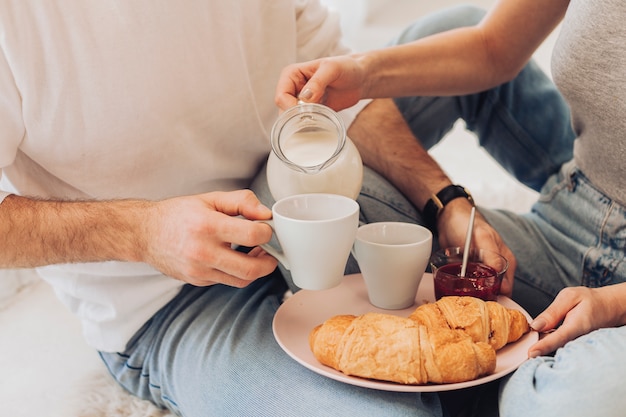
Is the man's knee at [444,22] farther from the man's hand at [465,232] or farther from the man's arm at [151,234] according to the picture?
the man's arm at [151,234]

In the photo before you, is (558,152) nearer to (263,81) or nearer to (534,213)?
(534,213)

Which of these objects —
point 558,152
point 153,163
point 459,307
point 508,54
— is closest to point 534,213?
point 558,152

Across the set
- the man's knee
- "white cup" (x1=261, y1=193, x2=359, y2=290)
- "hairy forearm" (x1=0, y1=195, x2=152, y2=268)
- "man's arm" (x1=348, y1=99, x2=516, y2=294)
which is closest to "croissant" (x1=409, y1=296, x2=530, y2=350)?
"white cup" (x1=261, y1=193, x2=359, y2=290)

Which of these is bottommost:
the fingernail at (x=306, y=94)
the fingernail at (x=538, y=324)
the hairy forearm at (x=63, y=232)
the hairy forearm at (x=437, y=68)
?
the fingernail at (x=538, y=324)

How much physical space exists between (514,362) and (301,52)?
0.71 meters

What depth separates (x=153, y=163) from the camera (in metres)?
1.09

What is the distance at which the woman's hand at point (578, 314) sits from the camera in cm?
86

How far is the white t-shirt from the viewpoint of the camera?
38.2 inches

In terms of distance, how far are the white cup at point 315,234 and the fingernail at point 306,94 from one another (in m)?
0.15

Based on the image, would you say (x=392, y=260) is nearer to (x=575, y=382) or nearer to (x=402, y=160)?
(x=575, y=382)

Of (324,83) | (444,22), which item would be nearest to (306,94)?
(324,83)

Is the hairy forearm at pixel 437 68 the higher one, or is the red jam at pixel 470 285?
the hairy forearm at pixel 437 68

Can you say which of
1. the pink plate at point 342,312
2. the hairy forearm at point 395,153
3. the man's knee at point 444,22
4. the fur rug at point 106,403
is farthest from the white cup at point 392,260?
the man's knee at point 444,22

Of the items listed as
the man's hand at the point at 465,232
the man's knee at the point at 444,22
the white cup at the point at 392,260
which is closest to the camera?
the white cup at the point at 392,260
